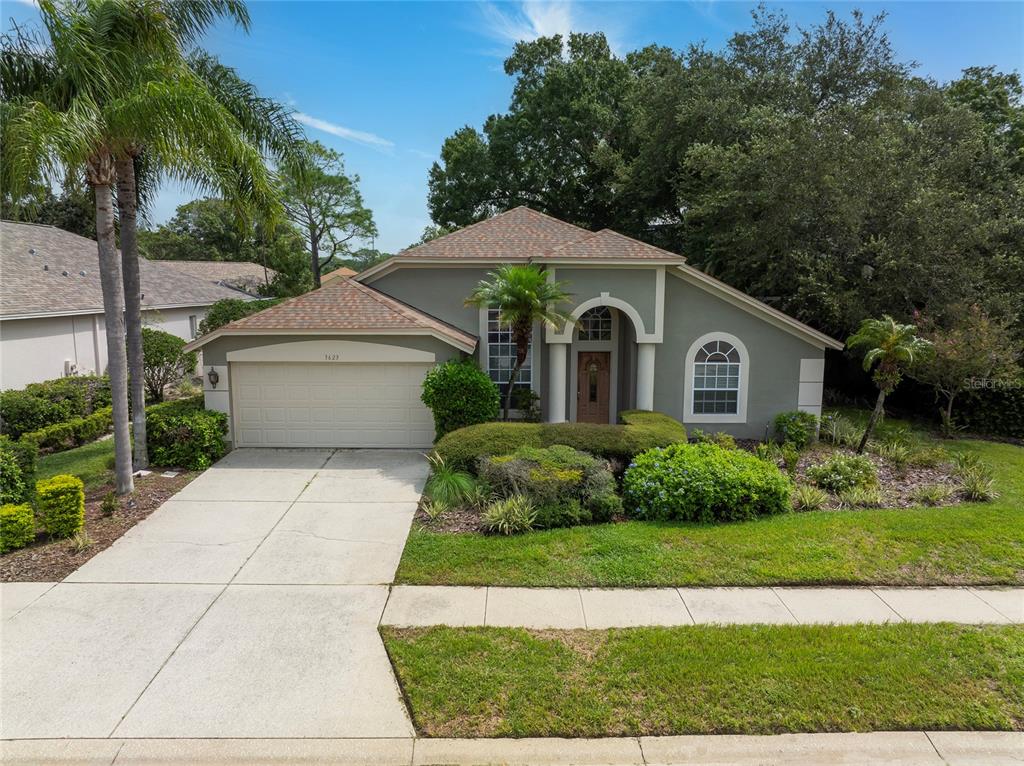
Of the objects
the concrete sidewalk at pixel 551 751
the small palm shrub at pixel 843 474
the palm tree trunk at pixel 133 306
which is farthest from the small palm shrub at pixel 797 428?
the palm tree trunk at pixel 133 306

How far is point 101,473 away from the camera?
12.0 meters

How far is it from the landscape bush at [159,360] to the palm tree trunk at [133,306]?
717 cm

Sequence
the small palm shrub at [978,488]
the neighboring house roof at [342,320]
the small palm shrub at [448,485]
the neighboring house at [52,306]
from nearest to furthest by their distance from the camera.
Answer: the small palm shrub at [448,485] → the small palm shrub at [978,488] → the neighboring house roof at [342,320] → the neighboring house at [52,306]

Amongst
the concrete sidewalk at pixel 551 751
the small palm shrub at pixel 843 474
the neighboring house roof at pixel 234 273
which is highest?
the neighboring house roof at pixel 234 273

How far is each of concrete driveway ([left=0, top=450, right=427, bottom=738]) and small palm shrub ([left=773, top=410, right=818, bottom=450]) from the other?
927cm

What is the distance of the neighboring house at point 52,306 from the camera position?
16.7m

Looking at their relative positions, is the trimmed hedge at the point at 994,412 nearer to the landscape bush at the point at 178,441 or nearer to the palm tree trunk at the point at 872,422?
the palm tree trunk at the point at 872,422

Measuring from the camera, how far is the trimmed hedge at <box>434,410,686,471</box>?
437 inches

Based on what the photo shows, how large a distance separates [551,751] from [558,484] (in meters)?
4.96

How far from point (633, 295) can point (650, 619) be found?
9.01 metres

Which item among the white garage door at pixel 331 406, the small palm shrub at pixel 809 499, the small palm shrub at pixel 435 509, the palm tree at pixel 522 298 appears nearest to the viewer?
the small palm shrub at pixel 435 509

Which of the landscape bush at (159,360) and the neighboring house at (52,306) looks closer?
the neighboring house at (52,306)

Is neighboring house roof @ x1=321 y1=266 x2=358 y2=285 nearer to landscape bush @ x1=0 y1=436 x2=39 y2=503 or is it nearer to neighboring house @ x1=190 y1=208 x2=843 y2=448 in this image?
neighboring house @ x1=190 y1=208 x2=843 y2=448

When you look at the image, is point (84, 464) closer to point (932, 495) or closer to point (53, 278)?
point (53, 278)
